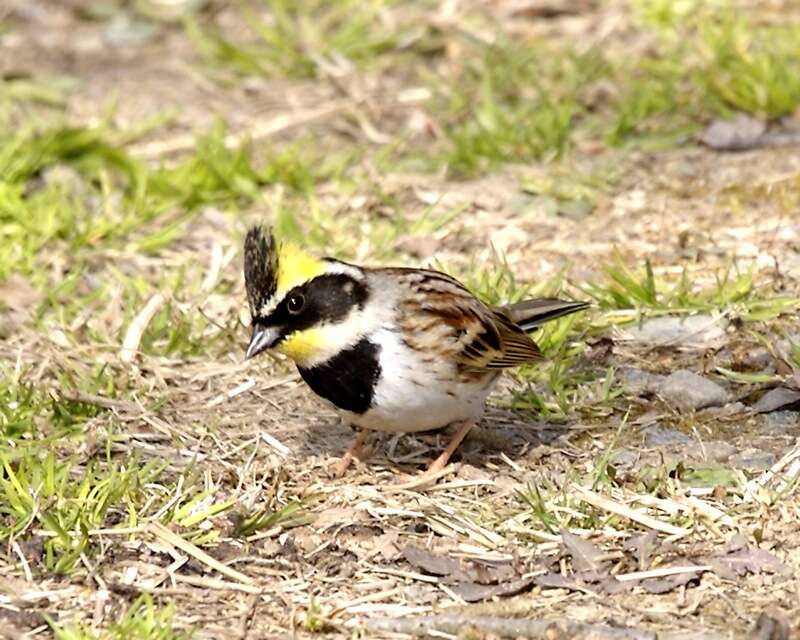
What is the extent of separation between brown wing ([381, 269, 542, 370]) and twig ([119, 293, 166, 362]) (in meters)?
1.29

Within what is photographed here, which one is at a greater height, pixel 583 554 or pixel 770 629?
pixel 770 629

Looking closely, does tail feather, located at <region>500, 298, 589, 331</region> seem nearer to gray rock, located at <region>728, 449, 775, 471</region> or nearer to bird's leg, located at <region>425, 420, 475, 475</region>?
bird's leg, located at <region>425, 420, 475, 475</region>

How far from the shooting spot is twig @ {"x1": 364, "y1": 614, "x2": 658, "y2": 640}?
4.62 m

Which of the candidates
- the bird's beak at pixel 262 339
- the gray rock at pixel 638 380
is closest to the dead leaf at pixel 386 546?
the bird's beak at pixel 262 339

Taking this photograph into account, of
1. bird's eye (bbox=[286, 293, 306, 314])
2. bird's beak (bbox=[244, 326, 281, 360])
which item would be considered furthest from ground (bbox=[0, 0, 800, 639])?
bird's eye (bbox=[286, 293, 306, 314])

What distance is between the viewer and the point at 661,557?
507 cm

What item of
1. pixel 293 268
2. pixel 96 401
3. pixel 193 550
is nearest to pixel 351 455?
pixel 293 268

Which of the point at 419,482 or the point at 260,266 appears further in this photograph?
the point at 419,482

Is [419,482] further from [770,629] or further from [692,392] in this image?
[770,629]

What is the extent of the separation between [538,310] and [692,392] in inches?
26.6

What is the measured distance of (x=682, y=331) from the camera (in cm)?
654

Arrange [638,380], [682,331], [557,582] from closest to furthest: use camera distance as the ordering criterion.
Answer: [557,582]
[638,380]
[682,331]

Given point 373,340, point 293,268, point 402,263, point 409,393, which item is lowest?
point 402,263

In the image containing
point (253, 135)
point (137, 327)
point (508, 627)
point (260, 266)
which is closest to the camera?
point (508, 627)
